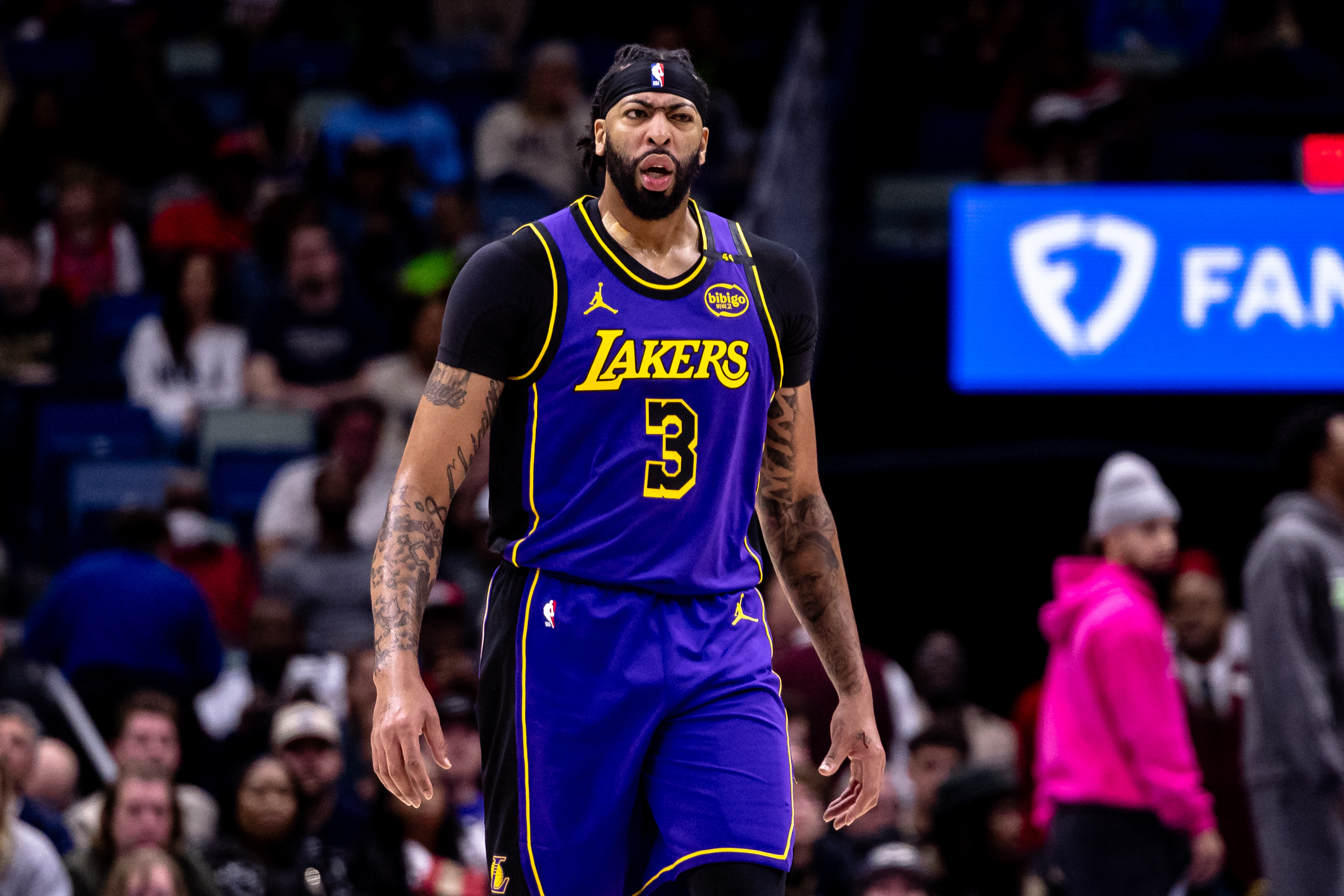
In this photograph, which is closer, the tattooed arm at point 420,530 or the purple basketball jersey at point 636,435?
the tattooed arm at point 420,530

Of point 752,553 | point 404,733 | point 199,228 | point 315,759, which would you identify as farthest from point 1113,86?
point 404,733

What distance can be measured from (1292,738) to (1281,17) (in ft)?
26.9

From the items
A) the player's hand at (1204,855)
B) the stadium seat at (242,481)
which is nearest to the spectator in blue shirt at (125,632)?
the stadium seat at (242,481)

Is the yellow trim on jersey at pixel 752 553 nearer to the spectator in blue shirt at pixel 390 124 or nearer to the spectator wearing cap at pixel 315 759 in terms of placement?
the spectator wearing cap at pixel 315 759

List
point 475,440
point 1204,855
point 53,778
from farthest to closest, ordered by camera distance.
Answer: point 53,778
point 1204,855
point 475,440

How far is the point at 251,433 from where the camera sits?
9.78m

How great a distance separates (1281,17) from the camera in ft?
42.5

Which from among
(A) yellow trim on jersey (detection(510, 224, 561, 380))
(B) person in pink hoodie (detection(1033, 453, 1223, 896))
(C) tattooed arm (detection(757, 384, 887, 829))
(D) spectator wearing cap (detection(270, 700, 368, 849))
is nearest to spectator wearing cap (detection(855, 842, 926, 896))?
(B) person in pink hoodie (detection(1033, 453, 1223, 896))

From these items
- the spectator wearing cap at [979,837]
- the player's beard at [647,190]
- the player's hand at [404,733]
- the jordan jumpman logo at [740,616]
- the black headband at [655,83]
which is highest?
the black headband at [655,83]

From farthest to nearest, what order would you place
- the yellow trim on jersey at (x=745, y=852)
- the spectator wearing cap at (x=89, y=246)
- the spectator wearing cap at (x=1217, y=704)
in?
the spectator wearing cap at (x=89, y=246) < the spectator wearing cap at (x=1217, y=704) < the yellow trim on jersey at (x=745, y=852)

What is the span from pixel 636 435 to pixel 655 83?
24.3 inches

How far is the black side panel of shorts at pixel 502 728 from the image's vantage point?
3.39 meters

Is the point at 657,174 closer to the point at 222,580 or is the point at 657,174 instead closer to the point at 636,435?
the point at 636,435

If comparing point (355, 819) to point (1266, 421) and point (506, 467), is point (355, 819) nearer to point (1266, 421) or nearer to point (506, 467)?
point (506, 467)
